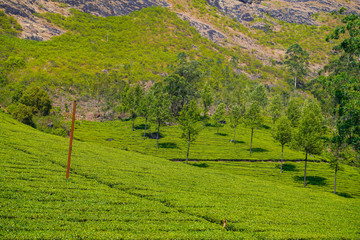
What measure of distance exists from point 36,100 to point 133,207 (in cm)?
8661

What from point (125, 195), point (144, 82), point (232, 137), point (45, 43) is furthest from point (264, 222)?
point (45, 43)

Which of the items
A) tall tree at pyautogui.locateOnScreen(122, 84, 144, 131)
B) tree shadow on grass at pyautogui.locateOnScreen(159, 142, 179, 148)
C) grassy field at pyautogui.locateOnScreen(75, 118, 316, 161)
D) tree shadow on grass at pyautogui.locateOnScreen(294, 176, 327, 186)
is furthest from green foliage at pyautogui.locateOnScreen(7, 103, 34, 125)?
tree shadow on grass at pyautogui.locateOnScreen(294, 176, 327, 186)

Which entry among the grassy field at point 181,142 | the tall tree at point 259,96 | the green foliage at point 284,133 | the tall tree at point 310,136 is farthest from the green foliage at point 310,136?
the tall tree at point 259,96

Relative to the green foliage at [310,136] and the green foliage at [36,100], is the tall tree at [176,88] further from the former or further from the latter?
the green foliage at [310,136]

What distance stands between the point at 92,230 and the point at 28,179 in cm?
1417

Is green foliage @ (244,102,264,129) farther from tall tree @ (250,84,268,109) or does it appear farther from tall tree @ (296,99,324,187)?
tall tree @ (250,84,268,109)

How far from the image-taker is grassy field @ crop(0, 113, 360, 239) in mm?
18750

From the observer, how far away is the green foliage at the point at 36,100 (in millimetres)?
90438

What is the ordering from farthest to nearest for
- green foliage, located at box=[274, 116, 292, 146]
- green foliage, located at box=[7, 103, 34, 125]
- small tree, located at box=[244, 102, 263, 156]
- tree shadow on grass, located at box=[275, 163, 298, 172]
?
small tree, located at box=[244, 102, 263, 156], green foliage, located at box=[7, 103, 34, 125], green foliage, located at box=[274, 116, 292, 146], tree shadow on grass, located at box=[275, 163, 298, 172]

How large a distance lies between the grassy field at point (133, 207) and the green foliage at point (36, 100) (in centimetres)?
5265

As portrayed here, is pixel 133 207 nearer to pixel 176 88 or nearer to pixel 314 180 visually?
pixel 314 180

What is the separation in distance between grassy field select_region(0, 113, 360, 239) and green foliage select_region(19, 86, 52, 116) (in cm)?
5265

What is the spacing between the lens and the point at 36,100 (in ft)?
302

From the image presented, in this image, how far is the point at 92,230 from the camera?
18078 mm
